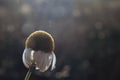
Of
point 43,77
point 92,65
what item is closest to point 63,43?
point 92,65

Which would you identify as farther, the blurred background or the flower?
the blurred background

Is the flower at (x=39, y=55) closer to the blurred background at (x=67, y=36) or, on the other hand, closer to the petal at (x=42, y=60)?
the petal at (x=42, y=60)

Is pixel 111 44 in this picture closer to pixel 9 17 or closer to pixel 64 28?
pixel 64 28

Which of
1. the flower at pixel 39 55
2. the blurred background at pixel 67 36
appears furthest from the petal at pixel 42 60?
the blurred background at pixel 67 36

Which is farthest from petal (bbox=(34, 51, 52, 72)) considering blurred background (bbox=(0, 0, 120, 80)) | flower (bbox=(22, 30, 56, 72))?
blurred background (bbox=(0, 0, 120, 80))

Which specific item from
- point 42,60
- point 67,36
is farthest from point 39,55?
point 67,36

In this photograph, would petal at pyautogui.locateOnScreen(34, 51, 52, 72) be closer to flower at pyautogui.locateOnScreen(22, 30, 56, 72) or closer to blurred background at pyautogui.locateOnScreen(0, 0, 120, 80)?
flower at pyautogui.locateOnScreen(22, 30, 56, 72)

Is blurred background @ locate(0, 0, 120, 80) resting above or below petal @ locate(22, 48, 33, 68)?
above
